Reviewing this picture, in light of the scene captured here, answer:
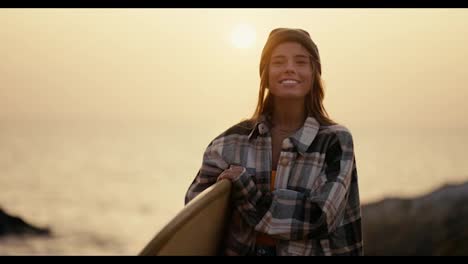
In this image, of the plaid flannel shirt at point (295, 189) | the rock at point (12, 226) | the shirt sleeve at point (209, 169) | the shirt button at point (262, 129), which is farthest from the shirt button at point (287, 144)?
the rock at point (12, 226)

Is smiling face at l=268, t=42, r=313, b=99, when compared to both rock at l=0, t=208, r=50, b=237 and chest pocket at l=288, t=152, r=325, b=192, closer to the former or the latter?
chest pocket at l=288, t=152, r=325, b=192

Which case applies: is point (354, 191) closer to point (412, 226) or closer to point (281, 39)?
point (281, 39)

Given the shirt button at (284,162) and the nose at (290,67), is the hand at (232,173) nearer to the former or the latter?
the shirt button at (284,162)

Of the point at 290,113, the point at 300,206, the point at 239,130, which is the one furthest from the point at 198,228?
the point at 290,113

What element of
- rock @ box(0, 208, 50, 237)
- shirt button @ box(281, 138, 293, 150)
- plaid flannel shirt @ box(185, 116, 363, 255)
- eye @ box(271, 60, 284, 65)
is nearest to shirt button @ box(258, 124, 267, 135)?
plaid flannel shirt @ box(185, 116, 363, 255)

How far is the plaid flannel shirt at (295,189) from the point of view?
2.05 meters

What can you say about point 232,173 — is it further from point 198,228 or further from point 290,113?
point 290,113

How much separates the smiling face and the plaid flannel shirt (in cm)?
12

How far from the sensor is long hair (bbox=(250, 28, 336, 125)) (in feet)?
7.41

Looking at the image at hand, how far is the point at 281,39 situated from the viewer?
226cm

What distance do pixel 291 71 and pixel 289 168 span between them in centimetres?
34

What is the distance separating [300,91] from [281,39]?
192 mm

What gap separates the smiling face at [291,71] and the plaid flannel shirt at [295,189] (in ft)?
0.38

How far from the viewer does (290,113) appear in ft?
7.54
